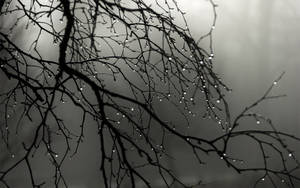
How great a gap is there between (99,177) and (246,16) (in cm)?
172

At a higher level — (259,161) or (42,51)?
(42,51)

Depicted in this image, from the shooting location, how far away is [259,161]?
128 inches

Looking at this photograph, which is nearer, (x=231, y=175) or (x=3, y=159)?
(x=231, y=175)

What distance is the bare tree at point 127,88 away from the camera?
1.13 meters

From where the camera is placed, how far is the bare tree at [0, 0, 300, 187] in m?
1.13

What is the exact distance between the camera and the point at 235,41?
332cm

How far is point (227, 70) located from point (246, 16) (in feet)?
1.49

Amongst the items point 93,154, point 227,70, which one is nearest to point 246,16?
point 227,70

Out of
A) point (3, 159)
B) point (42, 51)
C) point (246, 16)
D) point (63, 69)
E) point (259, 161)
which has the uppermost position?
point (246, 16)

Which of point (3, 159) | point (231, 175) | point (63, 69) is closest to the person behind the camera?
point (63, 69)

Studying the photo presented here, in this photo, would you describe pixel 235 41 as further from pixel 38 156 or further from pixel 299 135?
pixel 38 156

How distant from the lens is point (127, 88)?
3.32 meters

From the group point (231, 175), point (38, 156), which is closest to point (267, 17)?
point (231, 175)

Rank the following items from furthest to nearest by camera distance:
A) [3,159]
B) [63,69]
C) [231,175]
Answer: [3,159], [231,175], [63,69]
